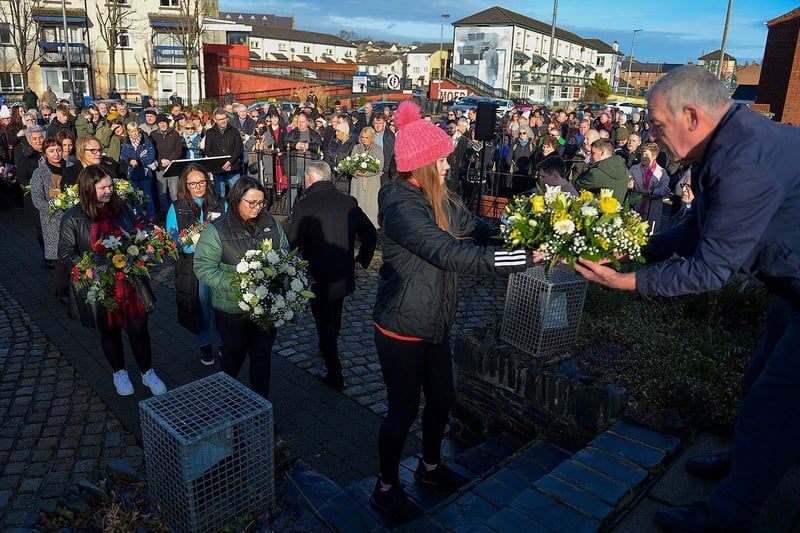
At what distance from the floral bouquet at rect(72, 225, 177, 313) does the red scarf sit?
39 mm

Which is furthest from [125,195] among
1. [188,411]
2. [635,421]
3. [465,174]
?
[465,174]

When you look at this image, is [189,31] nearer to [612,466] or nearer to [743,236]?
[612,466]

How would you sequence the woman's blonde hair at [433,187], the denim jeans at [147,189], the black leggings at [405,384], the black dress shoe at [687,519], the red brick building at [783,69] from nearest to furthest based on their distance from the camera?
the black dress shoe at [687,519] < the woman's blonde hair at [433,187] < the black leggings at [405,384] < the denim jeans at [147,189] < the red brick building at [783,69]

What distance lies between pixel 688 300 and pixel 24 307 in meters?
7.75

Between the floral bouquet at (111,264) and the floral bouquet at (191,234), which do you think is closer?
the floral bouquet at (111,264)

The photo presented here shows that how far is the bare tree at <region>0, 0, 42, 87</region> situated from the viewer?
3991 cm

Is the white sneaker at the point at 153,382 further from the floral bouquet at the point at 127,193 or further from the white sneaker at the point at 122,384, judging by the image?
the floral bouquet at the point at 127,193

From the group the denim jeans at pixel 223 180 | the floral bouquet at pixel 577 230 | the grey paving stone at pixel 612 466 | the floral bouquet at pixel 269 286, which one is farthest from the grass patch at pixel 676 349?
the denim jeans at pixel 223 180

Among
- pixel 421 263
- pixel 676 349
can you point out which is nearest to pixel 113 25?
pixel 421 263

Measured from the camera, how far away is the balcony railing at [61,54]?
147 ft

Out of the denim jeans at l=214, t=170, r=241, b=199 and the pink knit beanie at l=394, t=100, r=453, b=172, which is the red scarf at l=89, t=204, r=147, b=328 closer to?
the pink knit beanie at l=394, t=100, r=453, b=172

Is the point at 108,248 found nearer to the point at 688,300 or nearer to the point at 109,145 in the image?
the point at 688,300

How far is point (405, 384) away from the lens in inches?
130

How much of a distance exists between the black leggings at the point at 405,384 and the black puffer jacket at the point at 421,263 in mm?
115
